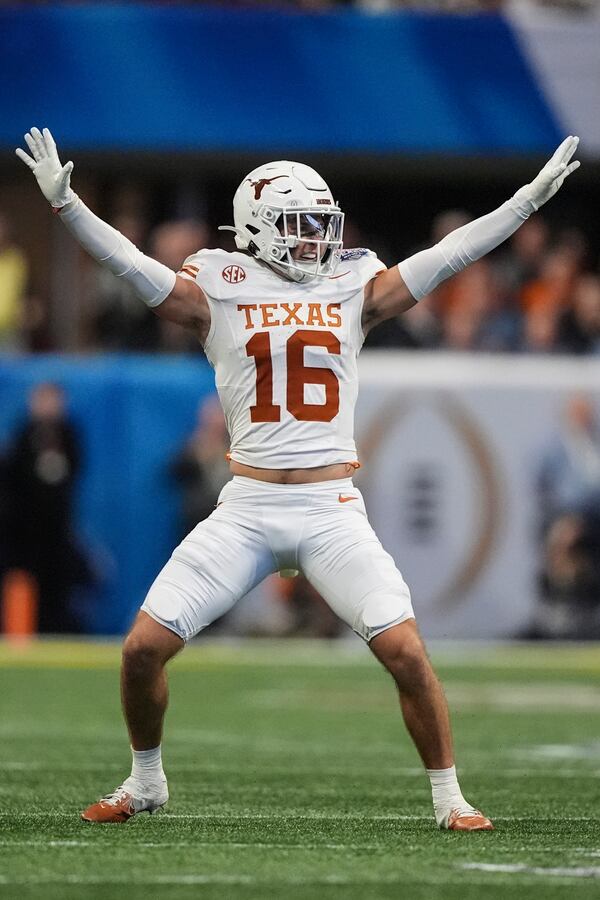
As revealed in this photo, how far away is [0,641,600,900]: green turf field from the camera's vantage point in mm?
4422

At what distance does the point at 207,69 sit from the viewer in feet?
45.1

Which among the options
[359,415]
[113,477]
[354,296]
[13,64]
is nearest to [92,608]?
[113,477]

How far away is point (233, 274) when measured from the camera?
566cm

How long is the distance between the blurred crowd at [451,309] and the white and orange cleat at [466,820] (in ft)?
26.1

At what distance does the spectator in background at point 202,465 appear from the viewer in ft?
41.3

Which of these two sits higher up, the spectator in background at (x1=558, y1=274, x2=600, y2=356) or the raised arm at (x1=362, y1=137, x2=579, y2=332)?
the spectator in background at (x1=558, y1=274, x2=600, y2=356)

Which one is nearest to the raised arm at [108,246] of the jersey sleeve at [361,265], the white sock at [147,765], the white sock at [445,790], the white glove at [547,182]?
the jersey sleeve at [361,265]

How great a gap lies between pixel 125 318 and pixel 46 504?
1.55 m

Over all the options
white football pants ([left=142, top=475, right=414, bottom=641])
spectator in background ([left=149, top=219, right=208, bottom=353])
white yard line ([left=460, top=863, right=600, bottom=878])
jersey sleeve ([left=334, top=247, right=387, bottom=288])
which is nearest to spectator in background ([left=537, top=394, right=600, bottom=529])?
spectator in background ([left=149, top=219, right=208, bottom=353])

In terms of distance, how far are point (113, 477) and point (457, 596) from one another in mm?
2402

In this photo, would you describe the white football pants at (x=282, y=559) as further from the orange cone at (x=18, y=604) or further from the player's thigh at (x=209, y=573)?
the orange cone at (x=18, y=604)

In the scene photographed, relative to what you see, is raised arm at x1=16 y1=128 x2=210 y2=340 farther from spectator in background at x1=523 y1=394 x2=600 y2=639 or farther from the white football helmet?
spectator in background at x1=523 y1=394 x2=600 y2=639

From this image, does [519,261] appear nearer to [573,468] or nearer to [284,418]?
[573,468]

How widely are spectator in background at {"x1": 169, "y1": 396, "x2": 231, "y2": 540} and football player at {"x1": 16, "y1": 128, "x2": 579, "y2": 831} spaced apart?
678 cm
